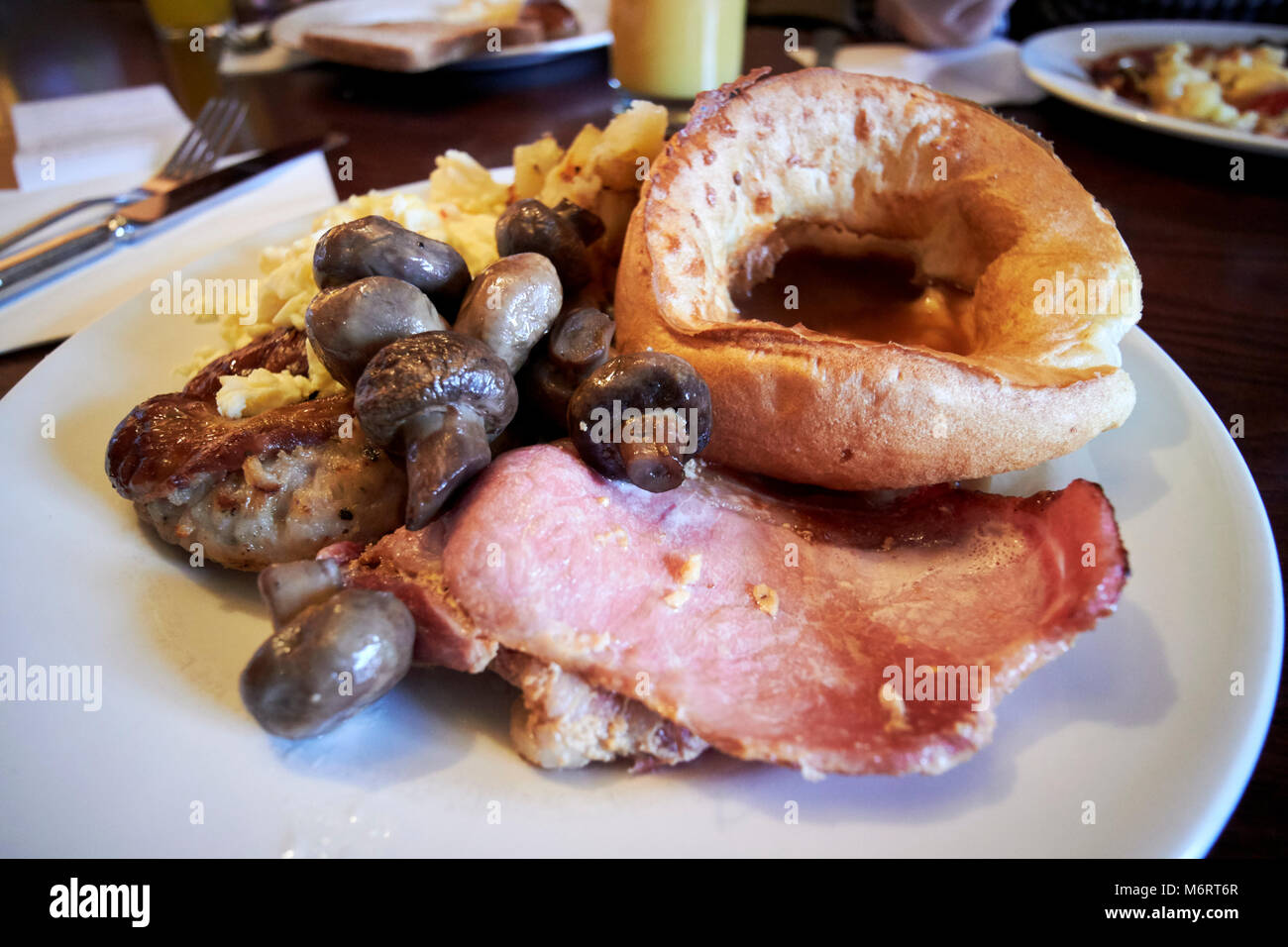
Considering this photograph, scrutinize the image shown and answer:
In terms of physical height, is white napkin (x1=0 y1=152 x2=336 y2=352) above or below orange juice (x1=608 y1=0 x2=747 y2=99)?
below

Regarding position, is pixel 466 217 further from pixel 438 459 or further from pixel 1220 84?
pixel 1220 84

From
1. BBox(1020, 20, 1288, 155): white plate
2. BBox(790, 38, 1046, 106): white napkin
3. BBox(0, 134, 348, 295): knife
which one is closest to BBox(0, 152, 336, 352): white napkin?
BBox(0, 134, 348, 295): knife

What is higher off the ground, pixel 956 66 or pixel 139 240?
pixel 956 66

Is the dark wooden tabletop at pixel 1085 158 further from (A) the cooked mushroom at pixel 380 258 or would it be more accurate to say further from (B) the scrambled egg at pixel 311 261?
(A) the cooked mushroom at pixel 380 258

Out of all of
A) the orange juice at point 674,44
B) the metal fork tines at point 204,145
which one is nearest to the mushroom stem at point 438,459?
Answer: the metal fork tines at point 204,145

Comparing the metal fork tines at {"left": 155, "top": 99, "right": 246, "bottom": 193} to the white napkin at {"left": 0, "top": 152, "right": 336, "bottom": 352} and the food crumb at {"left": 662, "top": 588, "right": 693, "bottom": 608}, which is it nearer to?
the white napkin at {"left": 0, "top": 152, "right": 336, "bottom": 352}

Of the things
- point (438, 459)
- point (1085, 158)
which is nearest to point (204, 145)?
point (438, 459)
